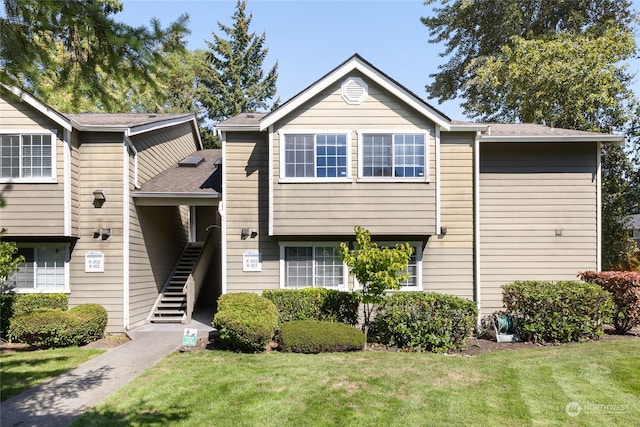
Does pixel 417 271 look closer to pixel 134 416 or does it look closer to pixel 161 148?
pixel 134 416

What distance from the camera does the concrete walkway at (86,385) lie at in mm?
5648

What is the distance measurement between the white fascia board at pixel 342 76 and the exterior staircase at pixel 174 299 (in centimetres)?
580

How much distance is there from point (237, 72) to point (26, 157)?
2280 cm

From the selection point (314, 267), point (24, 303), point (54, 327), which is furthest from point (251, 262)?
point (24, 303)

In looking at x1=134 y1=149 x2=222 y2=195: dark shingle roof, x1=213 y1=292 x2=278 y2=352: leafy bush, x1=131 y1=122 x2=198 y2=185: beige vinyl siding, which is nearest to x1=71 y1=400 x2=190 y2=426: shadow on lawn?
x1=213 y1=292 x2=278 y2=352: leafy bush

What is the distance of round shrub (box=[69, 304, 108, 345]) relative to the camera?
965cm

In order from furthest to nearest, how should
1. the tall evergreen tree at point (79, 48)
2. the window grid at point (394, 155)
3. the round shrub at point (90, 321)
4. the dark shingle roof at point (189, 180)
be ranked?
1. the dark shingle roof at point (189, 180)
2. the window grid at point (394, 155)
3. the round shrub at point (90, 321)
4. the tall evergreen tree at point (79, 48)

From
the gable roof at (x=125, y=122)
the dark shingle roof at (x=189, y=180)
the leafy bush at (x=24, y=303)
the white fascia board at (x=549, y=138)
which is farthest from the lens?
the dark shingle roof at (x=189, y=180)

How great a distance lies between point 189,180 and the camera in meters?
12.8

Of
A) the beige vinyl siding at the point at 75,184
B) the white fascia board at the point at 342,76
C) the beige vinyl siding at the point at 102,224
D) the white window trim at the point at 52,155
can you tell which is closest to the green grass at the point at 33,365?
the beige vinyl siding at the point at 102,224

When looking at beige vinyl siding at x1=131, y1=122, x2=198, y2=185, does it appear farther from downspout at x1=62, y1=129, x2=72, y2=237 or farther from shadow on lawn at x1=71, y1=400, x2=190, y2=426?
shadow on lawn at x1=71, y1=400, x2=190, y2=426

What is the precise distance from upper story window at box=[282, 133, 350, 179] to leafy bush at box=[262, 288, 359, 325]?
2983mm

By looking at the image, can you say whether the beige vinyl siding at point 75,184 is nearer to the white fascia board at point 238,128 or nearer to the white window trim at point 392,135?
the white fascia board at point 238,128

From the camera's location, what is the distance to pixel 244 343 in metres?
8.50
